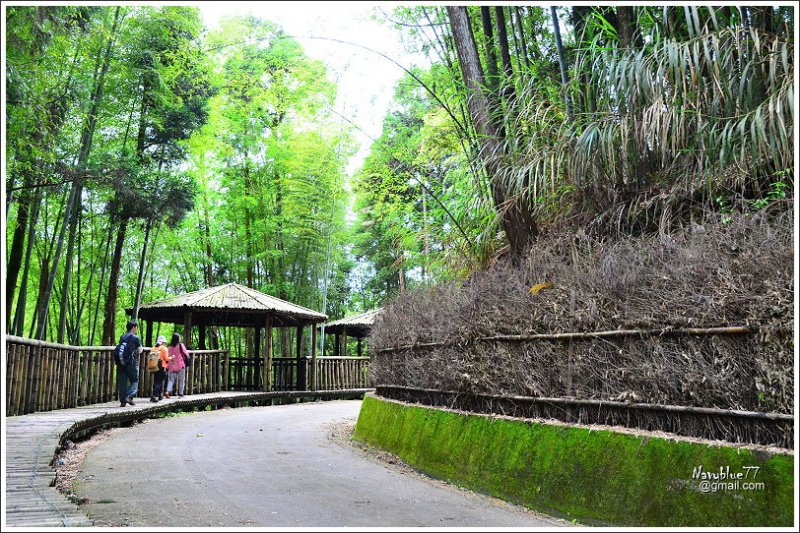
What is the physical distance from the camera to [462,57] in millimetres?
8289

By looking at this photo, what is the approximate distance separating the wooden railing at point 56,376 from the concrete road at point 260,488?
1291 mm

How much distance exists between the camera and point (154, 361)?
12453 millimetres

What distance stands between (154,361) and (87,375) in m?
1.62

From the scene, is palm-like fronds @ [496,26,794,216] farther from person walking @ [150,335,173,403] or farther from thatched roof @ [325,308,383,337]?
thatched roof @ [325,308,383,337]

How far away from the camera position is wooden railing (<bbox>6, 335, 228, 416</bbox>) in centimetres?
843

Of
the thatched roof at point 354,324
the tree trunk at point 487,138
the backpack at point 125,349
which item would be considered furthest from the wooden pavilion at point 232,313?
the tree trunk at point 487,138

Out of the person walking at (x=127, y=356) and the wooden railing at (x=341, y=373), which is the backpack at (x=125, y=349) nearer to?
the person walking at (x=127, y=356)

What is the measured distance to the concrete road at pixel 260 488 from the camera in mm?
4430

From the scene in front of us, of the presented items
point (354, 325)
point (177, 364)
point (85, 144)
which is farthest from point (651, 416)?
point (354, 325)

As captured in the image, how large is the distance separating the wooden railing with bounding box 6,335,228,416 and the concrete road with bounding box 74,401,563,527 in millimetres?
1291

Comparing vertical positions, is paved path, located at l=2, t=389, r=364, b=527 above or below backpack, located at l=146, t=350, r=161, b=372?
below

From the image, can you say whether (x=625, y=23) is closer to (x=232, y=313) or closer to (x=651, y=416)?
(x=651, y=416)

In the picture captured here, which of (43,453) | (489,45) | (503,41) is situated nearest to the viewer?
(43,453)

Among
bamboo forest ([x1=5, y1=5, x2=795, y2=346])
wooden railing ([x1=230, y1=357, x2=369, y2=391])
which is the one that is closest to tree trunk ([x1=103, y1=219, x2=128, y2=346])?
bamboo forest ([x1=5, y1=5, x2=795, y2=346])
